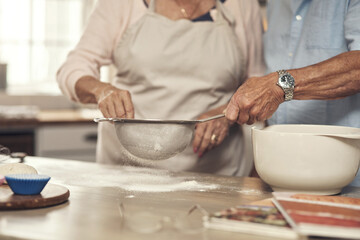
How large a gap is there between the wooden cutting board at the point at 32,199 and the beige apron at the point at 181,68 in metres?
0.60

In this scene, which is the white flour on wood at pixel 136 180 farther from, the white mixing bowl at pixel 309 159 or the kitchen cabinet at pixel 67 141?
the kitchen cabinet at pixel 67 141

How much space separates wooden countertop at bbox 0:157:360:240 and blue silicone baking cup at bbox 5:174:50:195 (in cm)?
5

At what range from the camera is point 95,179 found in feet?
3.89

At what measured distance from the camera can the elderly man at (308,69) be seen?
45.7 inches

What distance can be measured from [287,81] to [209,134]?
1.26ft

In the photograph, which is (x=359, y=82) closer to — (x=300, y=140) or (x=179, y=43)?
(x=300, y=140)

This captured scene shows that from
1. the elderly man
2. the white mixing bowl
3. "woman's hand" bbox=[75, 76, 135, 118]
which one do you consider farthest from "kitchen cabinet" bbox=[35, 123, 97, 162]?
the white mixing bowl

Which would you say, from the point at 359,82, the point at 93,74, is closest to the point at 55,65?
the point at 93,74

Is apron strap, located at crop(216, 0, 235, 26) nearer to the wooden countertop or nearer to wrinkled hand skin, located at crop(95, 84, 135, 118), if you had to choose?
wrinkled hand skin, located at crop(95, 84, 135, 118)

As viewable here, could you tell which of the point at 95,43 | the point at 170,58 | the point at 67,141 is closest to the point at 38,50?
the point at 67,141

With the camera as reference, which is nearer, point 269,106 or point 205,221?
point 205,221

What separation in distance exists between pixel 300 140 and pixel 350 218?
10.0 inches

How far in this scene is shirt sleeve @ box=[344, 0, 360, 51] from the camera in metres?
1.23

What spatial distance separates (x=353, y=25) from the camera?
1242mm
